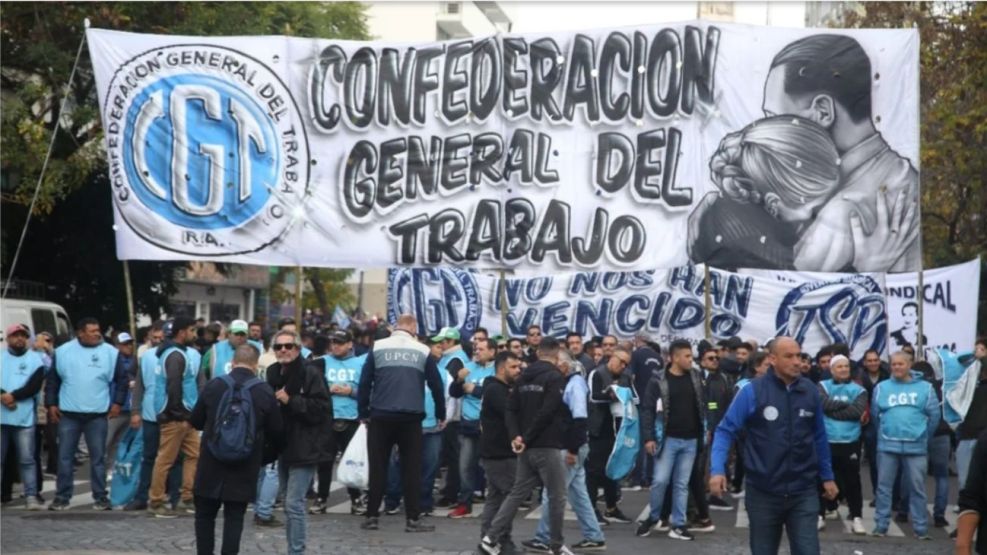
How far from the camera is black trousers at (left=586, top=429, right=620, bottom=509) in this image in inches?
624

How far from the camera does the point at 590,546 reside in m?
13.5

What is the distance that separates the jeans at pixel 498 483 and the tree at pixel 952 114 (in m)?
15.6

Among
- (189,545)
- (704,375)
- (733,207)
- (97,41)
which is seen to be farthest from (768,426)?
(97,41)

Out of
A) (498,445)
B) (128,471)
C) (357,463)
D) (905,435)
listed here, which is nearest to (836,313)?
(905,435)

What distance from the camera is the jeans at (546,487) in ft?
41.2

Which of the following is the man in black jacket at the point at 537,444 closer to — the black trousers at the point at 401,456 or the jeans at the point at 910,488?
the black trousers at the point at 401,456

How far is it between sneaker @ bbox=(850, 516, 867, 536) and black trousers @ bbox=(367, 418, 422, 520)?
4.15 metres

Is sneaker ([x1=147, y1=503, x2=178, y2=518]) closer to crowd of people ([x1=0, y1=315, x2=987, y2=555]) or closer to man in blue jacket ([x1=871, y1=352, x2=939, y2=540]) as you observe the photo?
crowd of people ([x1=0, y1=315, x2=987, y2=555])

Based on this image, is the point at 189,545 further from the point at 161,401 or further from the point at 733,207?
the point at 733,207

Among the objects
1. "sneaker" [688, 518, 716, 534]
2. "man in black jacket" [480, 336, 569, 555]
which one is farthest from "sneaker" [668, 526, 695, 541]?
"man in black jacket" [480, 336, 569, 555]

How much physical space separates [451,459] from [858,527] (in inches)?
171

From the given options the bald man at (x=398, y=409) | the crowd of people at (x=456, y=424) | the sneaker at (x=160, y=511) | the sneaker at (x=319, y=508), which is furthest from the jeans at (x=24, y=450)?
the bald man at (x=398, y=409)

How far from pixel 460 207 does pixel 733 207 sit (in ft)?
10.6

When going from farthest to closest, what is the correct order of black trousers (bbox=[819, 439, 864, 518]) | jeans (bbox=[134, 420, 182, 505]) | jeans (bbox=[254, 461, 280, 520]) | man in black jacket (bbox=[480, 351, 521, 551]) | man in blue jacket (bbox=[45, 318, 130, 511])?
1. man in blue jacket (bbox=[45, 318, 130, 511])
2. jeans (bbox=[134, 420, 182, 505])
3. black trousers (bbox=[819, 439, 864, 518])
4. jeans (bbox=[254, 461, 280, 520])
5. man in black jacket (bbox=[480, 351, 521, 551])
